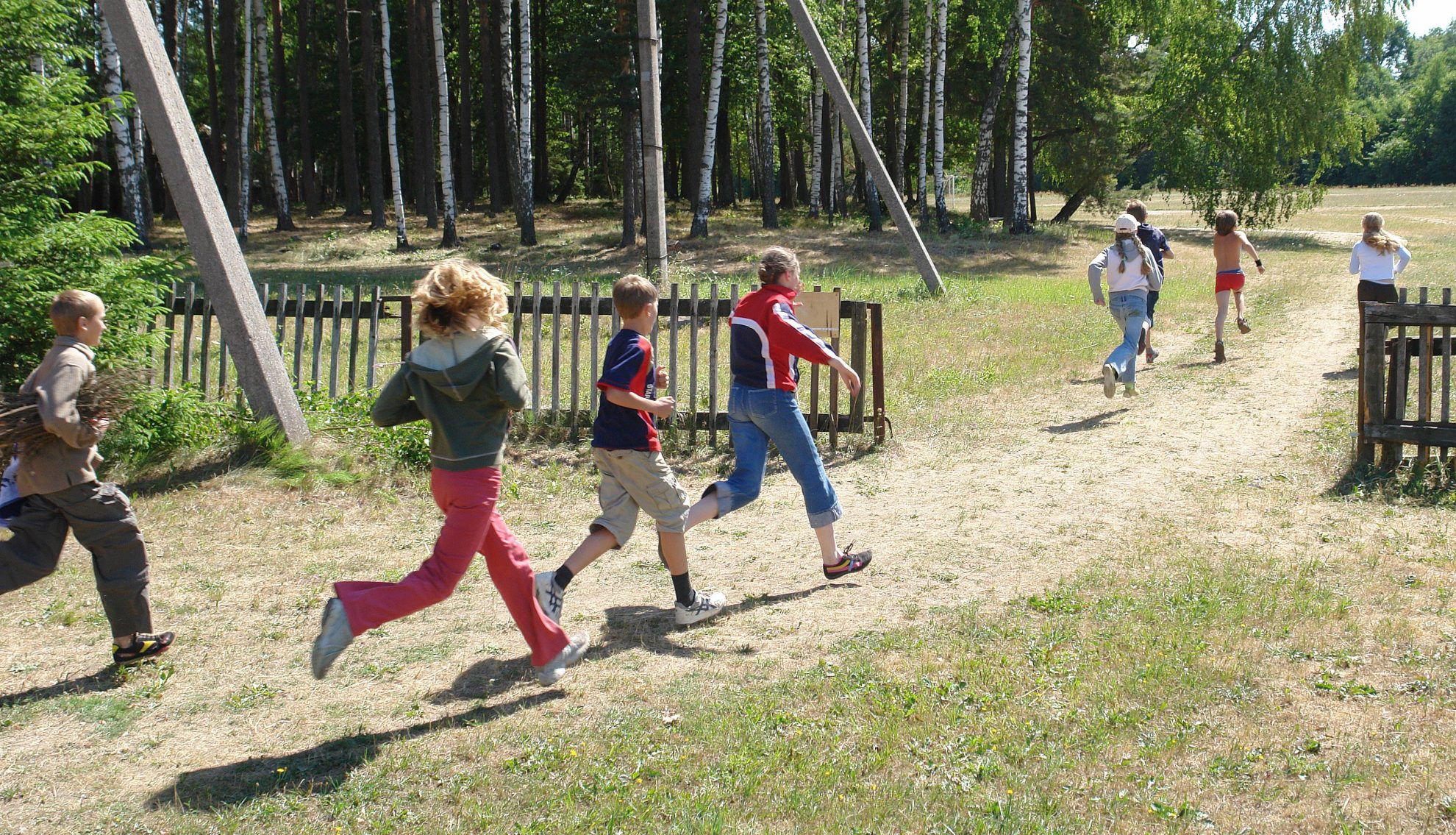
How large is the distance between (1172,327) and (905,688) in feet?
43.6

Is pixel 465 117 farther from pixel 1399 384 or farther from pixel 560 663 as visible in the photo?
pixel 560 663

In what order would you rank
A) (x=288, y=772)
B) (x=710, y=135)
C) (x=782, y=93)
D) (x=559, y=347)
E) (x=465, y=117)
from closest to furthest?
(x=288, y=772) < (x=559, y=347) < (x=710, y=135) < (x=465, y=117) < (x=782, y=93)

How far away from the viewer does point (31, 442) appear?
4.75 metres

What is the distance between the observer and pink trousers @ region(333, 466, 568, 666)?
170 inches

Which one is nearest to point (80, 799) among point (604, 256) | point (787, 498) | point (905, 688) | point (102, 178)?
point (905, 688)

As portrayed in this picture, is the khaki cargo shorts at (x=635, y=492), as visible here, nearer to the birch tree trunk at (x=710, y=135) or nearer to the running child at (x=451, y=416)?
the running child at (x=451, y=416)

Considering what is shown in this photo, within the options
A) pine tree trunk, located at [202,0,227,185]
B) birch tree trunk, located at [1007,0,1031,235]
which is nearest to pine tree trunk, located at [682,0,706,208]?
birch tree trunk, located at [1007,0,1031,235]

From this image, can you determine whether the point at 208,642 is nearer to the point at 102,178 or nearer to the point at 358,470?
the point at 358,470

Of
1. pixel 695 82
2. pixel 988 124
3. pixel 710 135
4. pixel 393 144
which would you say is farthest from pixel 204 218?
pixel 988 124

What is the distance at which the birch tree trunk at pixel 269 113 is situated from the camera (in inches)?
1117

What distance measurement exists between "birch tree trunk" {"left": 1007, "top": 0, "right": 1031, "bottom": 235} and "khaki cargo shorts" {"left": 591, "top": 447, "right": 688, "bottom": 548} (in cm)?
2444

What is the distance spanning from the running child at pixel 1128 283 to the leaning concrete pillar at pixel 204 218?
7.71 m

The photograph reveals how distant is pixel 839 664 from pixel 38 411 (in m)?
3.73

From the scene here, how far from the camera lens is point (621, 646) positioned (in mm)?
5395
